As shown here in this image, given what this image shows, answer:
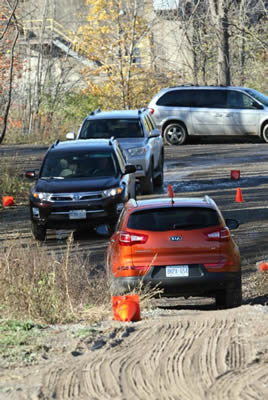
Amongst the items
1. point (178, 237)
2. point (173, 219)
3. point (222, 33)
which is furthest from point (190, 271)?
point (222, 33)

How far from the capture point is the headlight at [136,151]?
2016 centimetres

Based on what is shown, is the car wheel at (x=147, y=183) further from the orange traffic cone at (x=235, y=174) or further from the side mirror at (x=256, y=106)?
the side mirror at (x=256, y=106)

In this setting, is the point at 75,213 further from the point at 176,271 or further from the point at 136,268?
the point at 176,271

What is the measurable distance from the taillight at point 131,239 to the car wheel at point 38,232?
5272 millimetres

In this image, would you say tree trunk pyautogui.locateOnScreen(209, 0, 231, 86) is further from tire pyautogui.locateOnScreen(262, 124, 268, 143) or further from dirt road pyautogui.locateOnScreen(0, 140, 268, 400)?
dirt road pyautogui.locateOnScreen(0, 140, 268, 400)

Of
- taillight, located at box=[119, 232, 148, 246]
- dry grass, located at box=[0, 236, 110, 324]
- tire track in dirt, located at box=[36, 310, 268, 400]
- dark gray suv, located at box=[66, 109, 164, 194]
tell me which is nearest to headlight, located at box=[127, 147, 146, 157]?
dark gray suv, located at box=[66, 109, 164, 194]

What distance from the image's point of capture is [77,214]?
51.6 feet

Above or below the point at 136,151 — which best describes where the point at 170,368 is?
below

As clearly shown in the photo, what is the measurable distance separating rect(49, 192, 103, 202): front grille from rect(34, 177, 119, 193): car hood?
76 millimetres

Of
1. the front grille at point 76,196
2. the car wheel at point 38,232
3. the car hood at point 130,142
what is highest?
the car hood at point 130,142

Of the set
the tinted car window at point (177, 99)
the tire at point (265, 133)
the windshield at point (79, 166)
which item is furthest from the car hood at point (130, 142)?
the tire at point (265, 133)

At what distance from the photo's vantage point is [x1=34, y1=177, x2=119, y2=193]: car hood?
52.1 ft

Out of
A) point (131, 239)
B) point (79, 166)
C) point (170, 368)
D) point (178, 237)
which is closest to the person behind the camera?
point (170, 368)

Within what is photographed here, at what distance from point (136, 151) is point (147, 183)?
76 centimetres
